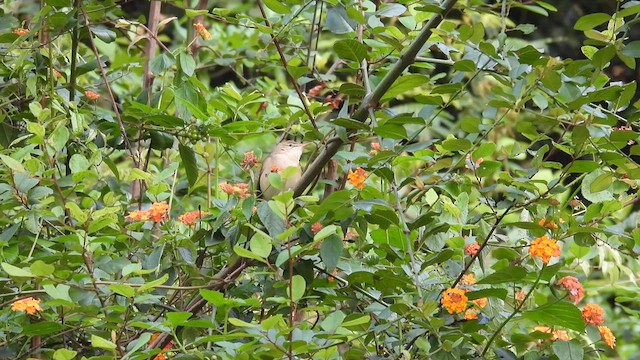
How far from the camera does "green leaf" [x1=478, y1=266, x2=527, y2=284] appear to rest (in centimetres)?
94

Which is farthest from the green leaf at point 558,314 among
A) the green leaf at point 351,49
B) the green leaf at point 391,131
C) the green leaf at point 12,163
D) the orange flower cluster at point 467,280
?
the green leaf at point 12,163

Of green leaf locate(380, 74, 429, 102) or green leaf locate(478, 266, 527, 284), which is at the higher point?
green leaf locate(380, 74, 429, 102)

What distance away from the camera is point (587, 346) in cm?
112

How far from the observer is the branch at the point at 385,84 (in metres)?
0.97

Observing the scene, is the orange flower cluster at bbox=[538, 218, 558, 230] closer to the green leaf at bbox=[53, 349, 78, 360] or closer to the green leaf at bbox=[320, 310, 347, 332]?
the green leaf at bbox=[320, 310, 347, 332]

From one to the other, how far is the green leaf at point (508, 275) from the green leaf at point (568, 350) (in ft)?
0.42

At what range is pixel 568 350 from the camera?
1019 mm

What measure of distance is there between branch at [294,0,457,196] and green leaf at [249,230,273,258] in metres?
0.17

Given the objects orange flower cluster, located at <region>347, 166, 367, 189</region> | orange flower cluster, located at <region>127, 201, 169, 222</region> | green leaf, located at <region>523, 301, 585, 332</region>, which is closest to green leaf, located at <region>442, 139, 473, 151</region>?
orange flower cluster, located at <region>347, 166, 367, 189</region>

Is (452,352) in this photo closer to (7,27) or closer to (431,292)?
(431,292)

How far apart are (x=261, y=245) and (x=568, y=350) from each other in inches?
15.6

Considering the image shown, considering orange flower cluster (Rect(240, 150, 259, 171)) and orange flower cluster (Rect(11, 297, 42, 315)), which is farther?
orange flower cluster (Rect(240, 150, 259, 171))

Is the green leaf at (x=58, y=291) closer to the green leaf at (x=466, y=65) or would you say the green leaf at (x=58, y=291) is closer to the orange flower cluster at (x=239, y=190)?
the orange flower cluster at (x=239, y=190)

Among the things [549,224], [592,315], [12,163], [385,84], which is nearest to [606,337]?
[592,315]
